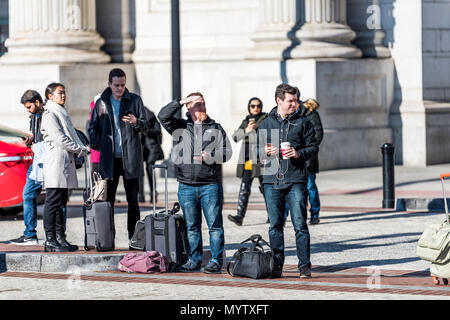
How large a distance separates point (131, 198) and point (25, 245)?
4.56 feet

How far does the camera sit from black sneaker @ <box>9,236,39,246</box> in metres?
12.6

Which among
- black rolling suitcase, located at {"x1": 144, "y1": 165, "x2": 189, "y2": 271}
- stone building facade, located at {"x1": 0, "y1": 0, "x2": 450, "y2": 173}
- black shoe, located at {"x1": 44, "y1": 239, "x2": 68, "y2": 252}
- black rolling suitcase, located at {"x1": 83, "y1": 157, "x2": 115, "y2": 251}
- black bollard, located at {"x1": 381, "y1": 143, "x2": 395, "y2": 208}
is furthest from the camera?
stone building facade, located at {"x1": 0, "y1": 0, "x2": 450, "y2": 173}

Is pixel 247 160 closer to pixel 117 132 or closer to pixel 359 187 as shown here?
pixel 117 132

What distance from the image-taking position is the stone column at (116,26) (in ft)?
80.8

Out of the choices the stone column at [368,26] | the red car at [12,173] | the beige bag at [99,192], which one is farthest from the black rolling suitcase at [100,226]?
the stone column at [368,26]

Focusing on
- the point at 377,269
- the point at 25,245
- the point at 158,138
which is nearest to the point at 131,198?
the point at 25,245

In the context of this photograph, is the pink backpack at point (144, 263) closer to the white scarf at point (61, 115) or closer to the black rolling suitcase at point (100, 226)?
the black rolling suitcase at point (100, 226)

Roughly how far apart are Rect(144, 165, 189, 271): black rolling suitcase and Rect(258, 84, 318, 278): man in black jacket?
0.84 m

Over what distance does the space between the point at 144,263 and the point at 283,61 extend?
39.7 feet

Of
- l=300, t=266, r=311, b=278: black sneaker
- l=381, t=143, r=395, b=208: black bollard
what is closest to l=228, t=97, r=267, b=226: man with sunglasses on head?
l=381, t=143, r=395, b=208: black bollard

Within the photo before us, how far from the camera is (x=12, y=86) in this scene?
2345cm

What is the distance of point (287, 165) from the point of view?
10.4m

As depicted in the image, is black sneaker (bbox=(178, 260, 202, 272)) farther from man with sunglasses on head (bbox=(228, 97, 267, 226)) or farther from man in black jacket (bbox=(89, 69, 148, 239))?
man with sunglasses on head (bbox=(228, 97, 267, 226))
